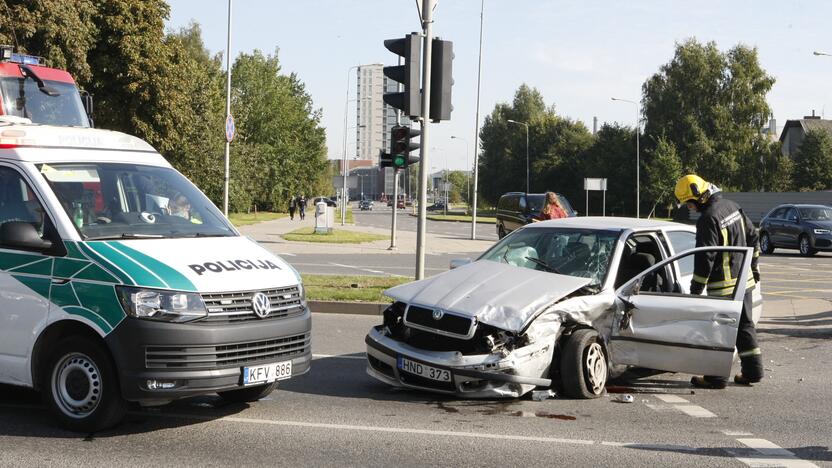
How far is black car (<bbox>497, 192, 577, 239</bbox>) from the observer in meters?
33.0

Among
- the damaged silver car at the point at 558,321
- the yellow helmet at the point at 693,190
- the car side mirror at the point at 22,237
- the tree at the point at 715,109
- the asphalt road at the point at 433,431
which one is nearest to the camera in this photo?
the asphalt road at the point at 433,431

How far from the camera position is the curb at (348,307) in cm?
1385

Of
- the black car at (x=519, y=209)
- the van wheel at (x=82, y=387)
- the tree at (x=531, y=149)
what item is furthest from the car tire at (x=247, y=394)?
the tree at (x=531, y=149)

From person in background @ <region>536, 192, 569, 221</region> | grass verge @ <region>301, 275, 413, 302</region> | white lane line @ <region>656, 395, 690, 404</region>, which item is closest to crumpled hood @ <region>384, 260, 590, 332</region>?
white lane line @ <region>656, 395, 690, 404</region>

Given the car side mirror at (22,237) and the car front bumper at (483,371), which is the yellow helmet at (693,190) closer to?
the car front bumper at (483,371)

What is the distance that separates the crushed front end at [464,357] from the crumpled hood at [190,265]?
3.91ft

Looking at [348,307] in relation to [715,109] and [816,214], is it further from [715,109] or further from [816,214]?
[715,109]

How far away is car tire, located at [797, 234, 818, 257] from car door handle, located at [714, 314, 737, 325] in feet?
79.3

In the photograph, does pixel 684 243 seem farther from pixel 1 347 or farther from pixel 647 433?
pixel 1 347

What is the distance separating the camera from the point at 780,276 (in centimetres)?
2228

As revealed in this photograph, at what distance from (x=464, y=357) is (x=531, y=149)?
9291 centimetres

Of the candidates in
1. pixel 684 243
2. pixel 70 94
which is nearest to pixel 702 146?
pixel 70 94

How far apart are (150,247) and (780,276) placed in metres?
18.8

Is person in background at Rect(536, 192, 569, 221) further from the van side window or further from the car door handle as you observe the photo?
the van side window
